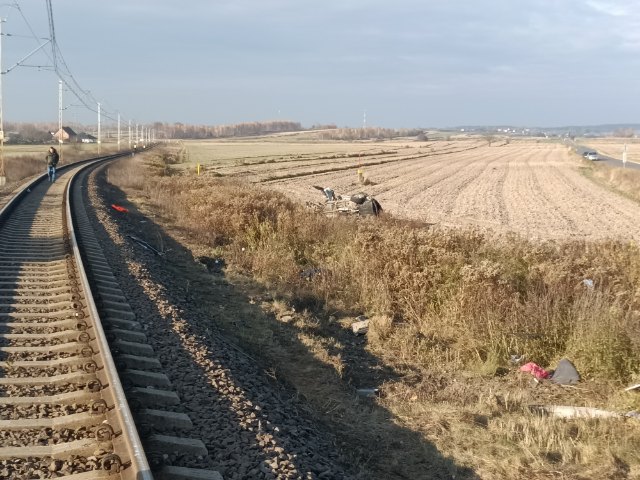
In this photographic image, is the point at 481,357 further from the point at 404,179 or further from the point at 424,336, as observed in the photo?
the point at 404,179

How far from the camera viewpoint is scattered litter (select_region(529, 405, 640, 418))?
6.23 meters

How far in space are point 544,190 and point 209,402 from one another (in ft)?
123

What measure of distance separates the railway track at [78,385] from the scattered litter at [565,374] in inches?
Answer: 188

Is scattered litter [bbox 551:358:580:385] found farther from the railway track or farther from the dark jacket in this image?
the dark jacket

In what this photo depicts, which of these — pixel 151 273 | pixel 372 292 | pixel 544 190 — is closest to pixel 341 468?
pixel 372 292

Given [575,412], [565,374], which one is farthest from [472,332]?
[575,412]

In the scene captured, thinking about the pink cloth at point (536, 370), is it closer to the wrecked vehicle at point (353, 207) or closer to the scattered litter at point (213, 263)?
the scattered litter at point (213, 263)

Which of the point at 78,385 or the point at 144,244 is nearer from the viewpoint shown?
the point at 78,385

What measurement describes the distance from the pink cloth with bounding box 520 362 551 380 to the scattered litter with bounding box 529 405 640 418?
0.98m

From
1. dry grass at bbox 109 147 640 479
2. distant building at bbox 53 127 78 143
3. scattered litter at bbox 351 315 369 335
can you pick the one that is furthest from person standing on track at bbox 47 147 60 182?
distant building at bbox 53 127 78 143

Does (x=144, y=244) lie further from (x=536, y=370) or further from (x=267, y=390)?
(x=536, y=370)

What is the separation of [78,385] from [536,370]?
5.41 meters

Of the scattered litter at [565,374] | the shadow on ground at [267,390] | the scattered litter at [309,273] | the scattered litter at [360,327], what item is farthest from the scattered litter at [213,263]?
→ the scattered litter at [565,374]

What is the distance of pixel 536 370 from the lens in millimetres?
7758
